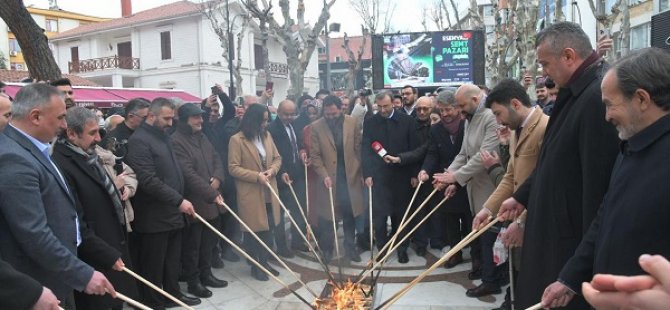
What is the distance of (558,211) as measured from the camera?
3.11m

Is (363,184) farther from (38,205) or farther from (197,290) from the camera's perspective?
(38,205)

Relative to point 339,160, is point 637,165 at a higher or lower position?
higher

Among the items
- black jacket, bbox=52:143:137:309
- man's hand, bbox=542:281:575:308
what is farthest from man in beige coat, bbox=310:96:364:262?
man's hand, bbox=542:281:575:308

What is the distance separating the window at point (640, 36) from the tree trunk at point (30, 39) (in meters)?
24.4

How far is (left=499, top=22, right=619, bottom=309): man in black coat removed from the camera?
2.88 meters

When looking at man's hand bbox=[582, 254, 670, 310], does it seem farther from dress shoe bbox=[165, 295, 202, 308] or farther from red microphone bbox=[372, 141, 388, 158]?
red microphone bbox=[372, 141, 388, 158]

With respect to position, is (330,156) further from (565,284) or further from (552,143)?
(565,284)

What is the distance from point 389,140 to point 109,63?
110 feet

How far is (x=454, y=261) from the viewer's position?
6.66m

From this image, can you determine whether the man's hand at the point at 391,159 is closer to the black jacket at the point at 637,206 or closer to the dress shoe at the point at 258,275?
the dress shoe at the point at 258,275

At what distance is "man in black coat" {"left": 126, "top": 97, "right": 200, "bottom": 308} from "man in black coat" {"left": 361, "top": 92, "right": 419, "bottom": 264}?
2.60 metres

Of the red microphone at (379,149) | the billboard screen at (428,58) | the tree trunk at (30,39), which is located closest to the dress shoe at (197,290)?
the red microphone at (379,149)

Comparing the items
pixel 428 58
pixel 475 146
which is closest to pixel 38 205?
pixel 475 146

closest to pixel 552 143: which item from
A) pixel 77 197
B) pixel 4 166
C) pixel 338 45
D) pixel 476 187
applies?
pixel 476 187
